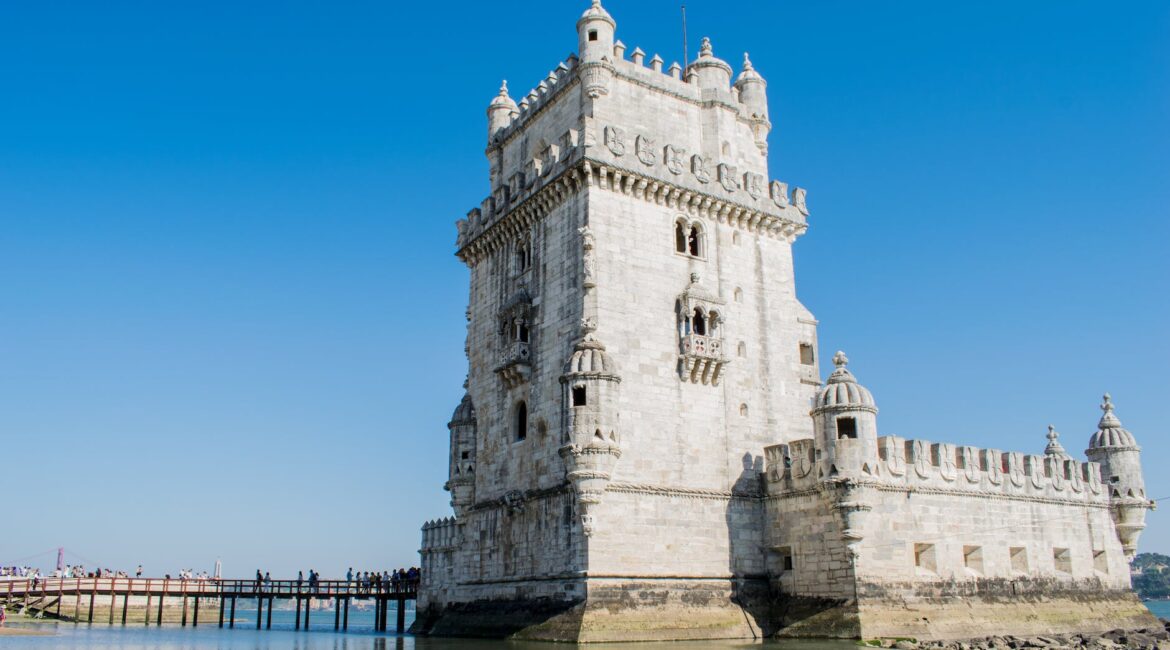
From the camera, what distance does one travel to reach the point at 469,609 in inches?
1390

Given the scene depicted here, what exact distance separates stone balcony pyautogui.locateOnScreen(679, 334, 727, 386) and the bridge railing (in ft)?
77.2

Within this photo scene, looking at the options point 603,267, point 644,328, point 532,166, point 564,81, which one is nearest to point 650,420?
point 644,328

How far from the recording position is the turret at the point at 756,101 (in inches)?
1548

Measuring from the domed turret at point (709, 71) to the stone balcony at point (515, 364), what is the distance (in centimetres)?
1243

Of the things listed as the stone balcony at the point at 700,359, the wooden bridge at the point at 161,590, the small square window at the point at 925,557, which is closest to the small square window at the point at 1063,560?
the small square window at the point at 925,557

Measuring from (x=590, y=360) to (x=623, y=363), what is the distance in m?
1.67

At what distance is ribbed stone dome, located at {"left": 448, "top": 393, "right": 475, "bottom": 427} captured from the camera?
3756cm

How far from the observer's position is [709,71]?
3838 centimetres

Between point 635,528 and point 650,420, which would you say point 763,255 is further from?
point 635,528

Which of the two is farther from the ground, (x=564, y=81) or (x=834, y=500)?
(x=564, y=81)

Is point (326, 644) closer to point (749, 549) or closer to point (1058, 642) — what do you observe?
point (749, 549)

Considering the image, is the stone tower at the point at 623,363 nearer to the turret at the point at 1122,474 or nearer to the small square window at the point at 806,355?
the small square window at the point at 806,355

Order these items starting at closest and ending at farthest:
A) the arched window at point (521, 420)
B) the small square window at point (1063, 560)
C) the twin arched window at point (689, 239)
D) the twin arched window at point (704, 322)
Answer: the twin arched window at point (704, 322) → the arched window at point (521, 420) → the twin arched window at point (689, 239) → the small square window at point (1063, 560)

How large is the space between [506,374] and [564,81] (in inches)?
432
